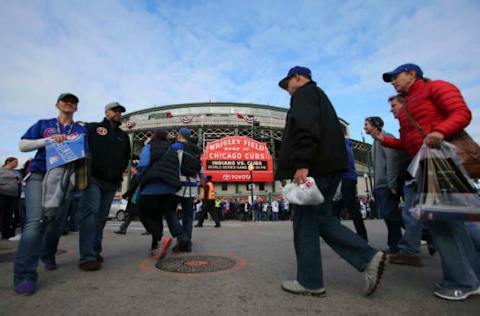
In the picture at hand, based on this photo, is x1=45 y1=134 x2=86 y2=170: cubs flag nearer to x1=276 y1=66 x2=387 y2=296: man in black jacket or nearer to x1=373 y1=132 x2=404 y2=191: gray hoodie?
x1=276 y1=66 x2=387 y2=296: man in black jacket

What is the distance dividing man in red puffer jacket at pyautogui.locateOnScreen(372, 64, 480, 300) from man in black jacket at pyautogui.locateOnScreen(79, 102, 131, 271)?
3.26 m

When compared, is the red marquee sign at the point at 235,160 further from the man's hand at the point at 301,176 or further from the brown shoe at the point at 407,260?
the man's hand at the point at 301,176

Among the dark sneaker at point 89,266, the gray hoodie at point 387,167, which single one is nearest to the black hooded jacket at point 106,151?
the dark sneaker at point 89,266

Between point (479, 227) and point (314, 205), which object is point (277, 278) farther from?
point (479, 227)

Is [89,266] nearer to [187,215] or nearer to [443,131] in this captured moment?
[187,215]

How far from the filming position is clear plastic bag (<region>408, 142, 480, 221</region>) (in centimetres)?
196

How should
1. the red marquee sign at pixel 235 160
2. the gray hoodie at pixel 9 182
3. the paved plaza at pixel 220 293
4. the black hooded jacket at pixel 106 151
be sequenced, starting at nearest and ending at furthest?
the paved plaza at pixel 220 293, the black hooded jacket at pixel 106 151, the gray hoodie at pixel 9 182, the red marquee sign at pixel 235 160

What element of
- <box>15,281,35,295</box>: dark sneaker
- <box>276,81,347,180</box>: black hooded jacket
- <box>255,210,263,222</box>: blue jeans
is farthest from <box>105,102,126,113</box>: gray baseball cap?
<box>255,210,263,222</box>: blue jeans

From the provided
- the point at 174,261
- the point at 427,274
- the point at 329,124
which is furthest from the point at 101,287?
the point at 427,274

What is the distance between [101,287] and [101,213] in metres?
1.37

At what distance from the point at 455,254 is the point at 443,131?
920 mm

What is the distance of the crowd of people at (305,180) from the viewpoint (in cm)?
216

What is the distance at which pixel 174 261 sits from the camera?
354 cm

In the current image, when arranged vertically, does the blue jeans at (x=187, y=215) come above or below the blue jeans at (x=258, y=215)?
above
